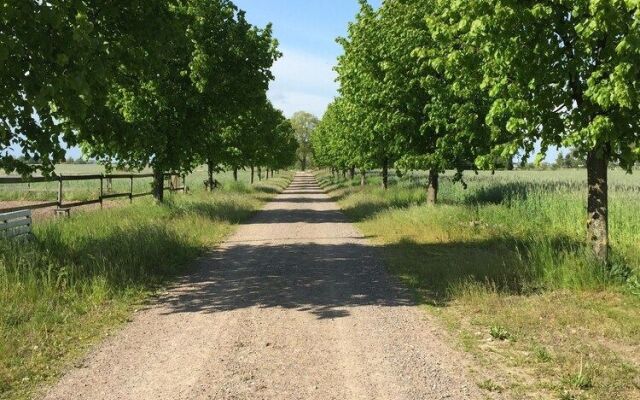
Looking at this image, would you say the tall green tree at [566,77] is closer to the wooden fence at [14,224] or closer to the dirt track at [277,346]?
the dirt track at [277,346]

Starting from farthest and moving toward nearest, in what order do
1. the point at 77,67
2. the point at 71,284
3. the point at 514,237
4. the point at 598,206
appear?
1. the point at 514,237
2. the point at 598,206
3. the point at 71,284
4. the point at 77,67

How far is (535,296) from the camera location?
25.2 ft

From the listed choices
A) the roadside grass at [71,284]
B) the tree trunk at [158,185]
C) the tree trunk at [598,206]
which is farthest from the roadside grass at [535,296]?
the tree trunk at [158,185]

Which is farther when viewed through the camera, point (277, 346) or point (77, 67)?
point (77, 67)

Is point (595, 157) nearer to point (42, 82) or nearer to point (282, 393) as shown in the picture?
point (282, 393)

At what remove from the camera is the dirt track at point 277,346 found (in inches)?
186

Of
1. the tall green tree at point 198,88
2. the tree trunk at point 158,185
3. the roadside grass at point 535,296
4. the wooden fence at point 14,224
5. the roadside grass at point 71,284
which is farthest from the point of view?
the tree trunk at point 158,185

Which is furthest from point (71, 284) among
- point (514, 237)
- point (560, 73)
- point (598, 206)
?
point (514, 237)

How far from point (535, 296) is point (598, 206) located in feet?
6.27

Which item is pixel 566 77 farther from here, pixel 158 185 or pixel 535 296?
pixel 158 185

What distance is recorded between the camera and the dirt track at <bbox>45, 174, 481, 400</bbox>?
4723 millimetres

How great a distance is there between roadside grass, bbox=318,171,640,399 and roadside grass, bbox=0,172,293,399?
4381mm

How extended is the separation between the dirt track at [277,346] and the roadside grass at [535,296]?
0.56 meters

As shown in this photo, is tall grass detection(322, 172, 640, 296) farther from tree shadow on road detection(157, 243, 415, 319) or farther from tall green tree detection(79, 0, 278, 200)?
tall green tree detection(79, 0, 278, 200)
